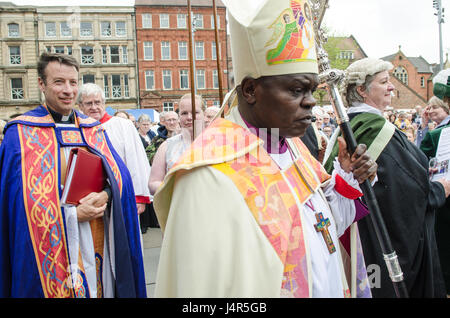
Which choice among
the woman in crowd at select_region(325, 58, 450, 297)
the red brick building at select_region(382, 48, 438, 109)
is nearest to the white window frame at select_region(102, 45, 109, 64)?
the woman in crowd at select_region(325, 58, 450, 297)

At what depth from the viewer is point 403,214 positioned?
2.68 m

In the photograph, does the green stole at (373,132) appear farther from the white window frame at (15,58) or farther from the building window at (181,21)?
the white window frame at (15,58)

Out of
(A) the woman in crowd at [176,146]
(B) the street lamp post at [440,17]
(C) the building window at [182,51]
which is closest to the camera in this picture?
(A) the woman in crowd at [176,146]

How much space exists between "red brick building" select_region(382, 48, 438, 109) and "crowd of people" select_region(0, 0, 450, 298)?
50350 mm

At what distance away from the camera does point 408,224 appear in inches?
106

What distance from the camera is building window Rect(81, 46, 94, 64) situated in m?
34.7

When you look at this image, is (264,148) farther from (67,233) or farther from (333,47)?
(333,47)

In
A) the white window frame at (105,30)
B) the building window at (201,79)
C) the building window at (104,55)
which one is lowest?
the building window at (201,79)

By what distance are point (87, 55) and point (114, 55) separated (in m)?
2.58

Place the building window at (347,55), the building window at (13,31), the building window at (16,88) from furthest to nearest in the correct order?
the building window at (347,55) → the building window at (16,88) → the building window at (13,31)

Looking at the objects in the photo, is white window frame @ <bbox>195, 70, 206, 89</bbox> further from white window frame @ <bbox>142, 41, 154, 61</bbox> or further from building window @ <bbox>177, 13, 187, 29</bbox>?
white window frame @ <bbox>142, 41, 154, 61</bbox>

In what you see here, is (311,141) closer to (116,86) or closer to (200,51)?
(200,51)

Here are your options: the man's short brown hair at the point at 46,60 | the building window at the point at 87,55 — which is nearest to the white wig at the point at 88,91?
the man's short brown hair at the point at 46,60

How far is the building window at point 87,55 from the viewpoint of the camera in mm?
34694
